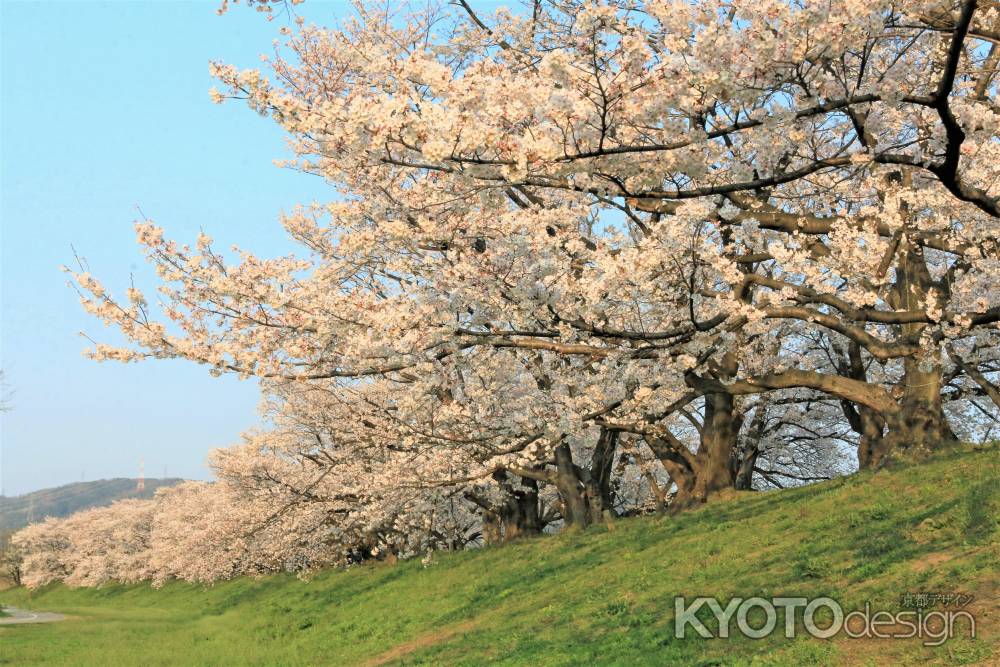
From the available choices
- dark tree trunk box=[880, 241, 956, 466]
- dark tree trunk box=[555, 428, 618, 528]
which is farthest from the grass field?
dark tree trunk box=[555, 428, 618, 528]

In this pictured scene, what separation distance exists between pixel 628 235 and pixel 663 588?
19.3 ft

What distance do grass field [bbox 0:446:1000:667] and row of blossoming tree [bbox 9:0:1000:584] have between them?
2.23m

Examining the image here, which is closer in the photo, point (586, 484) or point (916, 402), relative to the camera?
point (916, 402)

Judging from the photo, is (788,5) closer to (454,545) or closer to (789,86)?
(789,86)

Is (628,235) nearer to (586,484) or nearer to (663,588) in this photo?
(663,588)

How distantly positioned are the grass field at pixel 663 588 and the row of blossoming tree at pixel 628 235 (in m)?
2.23

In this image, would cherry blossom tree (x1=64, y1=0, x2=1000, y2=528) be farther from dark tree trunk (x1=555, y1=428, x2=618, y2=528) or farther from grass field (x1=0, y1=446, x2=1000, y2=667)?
grass field (x1=0, y1=446, x2=1000, y2=667)

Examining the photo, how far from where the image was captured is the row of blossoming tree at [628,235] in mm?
6777

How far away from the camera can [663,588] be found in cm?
1299

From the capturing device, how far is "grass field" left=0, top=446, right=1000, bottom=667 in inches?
358

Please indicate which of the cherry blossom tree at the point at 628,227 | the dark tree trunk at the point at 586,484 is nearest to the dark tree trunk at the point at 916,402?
the cherry blossom tree at the point at 628,227

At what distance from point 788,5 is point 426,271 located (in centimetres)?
626

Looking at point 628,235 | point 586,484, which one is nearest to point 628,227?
point 628,235

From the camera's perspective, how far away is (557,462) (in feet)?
76.9
